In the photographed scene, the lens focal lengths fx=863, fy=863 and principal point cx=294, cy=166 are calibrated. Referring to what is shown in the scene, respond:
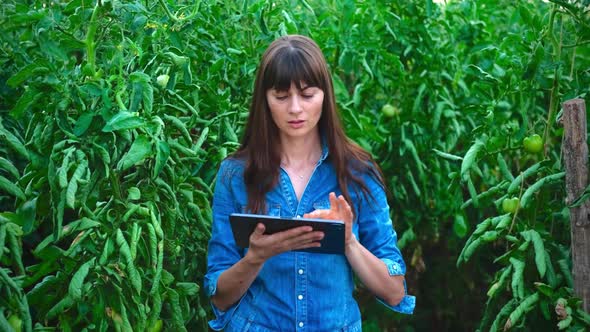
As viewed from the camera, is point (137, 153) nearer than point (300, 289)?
Yes

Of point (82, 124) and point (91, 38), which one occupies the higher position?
point (91, 38)

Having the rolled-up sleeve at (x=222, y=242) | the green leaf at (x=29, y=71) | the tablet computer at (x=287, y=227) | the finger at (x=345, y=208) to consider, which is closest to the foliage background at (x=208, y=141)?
the green leaf at (x=29, y=71)

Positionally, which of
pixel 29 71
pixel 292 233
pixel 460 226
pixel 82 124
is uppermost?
pixel 29 71

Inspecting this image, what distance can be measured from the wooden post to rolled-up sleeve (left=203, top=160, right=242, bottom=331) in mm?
962

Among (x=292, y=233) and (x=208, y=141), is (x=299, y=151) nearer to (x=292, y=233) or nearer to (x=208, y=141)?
(x=292, y=233)

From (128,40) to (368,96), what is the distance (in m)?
1.55

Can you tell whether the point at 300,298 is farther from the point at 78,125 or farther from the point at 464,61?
the point at 464,61

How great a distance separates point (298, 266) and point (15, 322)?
0.65 meters

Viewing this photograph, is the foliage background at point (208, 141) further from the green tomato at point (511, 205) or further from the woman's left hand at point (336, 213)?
the woman's left hand at point (336, 213)

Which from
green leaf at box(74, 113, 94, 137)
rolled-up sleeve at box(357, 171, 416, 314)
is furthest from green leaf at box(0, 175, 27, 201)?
rolled-up sleeve at box(357, 171, 416, 314)

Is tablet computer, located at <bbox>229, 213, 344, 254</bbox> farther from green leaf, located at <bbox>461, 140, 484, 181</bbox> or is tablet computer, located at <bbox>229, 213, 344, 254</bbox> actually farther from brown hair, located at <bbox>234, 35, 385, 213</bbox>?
green leaf, located at <bbox>461, 140, 484, 181</bbox>

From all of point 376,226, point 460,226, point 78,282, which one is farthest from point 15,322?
point 460,226

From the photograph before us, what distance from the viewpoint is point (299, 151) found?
2.16 m

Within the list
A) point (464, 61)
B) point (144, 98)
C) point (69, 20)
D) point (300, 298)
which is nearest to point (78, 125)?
point (144, 98)
